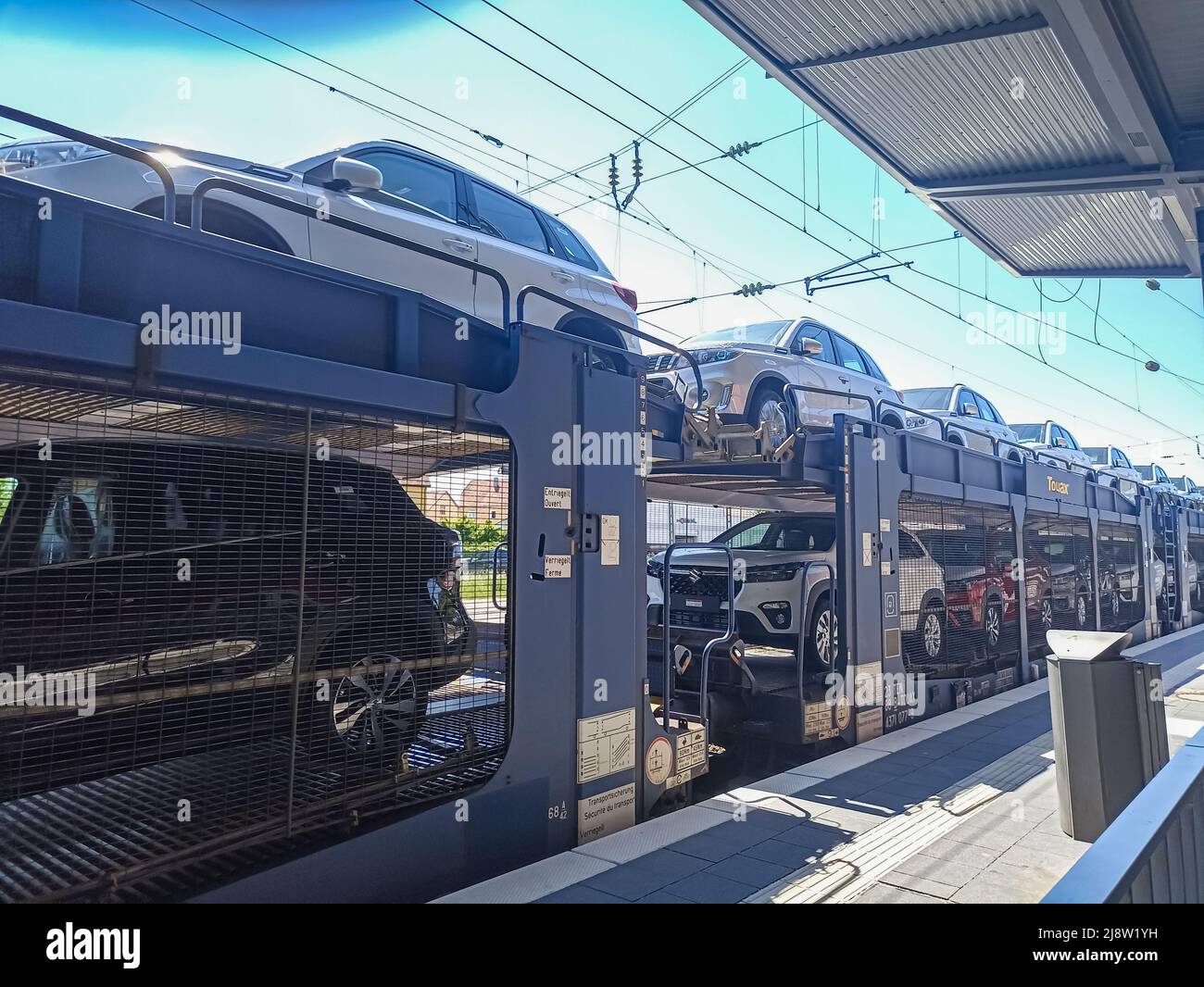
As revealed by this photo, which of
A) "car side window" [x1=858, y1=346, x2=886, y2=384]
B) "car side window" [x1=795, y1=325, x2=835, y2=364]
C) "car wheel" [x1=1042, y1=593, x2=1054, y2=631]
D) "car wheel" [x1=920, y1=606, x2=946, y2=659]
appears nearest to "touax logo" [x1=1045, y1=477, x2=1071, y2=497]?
"car wheel" [x1=1042, y1=593, x2=1054, y2=631]

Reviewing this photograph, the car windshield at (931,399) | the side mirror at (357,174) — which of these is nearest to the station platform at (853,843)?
the side mirror at (357,174)

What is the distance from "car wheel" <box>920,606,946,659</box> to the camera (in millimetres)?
8820

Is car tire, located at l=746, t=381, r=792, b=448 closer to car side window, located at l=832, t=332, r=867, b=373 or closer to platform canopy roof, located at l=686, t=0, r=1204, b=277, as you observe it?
car side window, located at l=832, t=332, r=867, b=373

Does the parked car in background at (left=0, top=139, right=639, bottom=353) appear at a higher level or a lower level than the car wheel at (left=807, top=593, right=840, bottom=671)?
higher

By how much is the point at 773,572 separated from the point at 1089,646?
2.80m

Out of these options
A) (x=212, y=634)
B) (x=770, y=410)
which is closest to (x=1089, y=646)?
(x=770, y=410)

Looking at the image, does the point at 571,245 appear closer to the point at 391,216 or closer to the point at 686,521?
the point at 391,216

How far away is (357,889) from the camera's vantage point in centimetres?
349

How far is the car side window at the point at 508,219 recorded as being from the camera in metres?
5.81

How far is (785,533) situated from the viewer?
853 centimetres

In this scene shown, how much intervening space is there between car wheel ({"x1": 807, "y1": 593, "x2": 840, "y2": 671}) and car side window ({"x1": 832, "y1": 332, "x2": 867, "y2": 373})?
3.33 metres

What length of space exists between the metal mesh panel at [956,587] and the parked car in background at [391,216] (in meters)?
4.09

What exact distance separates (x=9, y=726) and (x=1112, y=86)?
4968mm
